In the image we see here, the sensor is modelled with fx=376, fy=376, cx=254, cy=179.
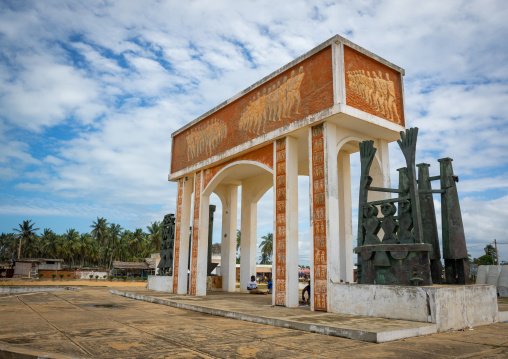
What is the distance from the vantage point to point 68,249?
196ft

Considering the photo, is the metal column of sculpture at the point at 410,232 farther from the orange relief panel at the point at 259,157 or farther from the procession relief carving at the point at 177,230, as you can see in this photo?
the procession relief carving at the point at 177,230

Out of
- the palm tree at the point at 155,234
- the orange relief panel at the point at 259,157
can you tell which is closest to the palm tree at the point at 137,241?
the palm tree at the point at 155,234

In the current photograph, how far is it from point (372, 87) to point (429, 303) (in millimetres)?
5867

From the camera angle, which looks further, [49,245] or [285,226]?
[49,245]

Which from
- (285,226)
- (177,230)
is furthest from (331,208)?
(177,230)

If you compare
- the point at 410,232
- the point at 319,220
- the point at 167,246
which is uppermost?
the point at 319,220

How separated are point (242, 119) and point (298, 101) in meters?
2.85

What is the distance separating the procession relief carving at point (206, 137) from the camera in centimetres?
1388

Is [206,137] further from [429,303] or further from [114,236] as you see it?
[114,236]

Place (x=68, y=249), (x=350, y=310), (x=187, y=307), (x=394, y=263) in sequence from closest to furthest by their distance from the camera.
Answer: (x=394, y=263) < (x=350, y=310) < (x=187, y=307) < (x=68, y=249)

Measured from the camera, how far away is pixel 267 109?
452 inches

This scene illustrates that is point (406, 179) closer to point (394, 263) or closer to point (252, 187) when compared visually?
point (394, 263)

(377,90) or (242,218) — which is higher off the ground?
(377,90)

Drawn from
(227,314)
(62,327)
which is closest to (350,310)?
(227,314)
